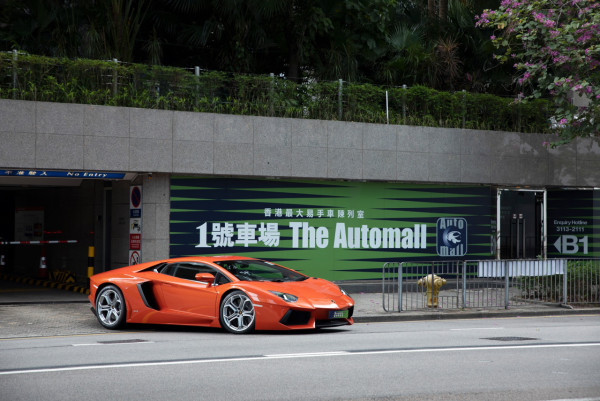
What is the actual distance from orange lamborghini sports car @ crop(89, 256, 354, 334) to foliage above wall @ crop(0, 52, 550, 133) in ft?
17.7

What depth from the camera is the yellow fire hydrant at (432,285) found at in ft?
56.3

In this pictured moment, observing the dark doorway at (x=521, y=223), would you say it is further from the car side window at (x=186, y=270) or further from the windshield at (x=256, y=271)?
the car side window at (x=186, y=270)

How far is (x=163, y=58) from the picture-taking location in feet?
82.1

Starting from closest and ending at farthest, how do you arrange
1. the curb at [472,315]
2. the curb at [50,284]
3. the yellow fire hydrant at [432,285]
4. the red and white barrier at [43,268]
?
1. the curb at [472,315]
2. the yellow fire hydrant at [432,285]
3. the curb at [50,284]
4. the red and white barrier at [43,268]

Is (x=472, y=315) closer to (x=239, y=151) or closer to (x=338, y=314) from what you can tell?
(x=338, y=314)

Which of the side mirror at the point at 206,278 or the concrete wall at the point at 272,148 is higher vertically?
the concrete wall at the point at 272,148

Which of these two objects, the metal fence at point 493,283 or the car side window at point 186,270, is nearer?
the car side window at point 186,270

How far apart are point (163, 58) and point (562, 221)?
12.4 m

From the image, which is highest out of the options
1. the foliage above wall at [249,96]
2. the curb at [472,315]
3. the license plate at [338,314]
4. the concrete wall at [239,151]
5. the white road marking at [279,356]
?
the foliage above wall at [249,96]

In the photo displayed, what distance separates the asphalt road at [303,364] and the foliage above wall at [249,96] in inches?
233

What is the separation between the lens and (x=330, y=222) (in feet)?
69.4

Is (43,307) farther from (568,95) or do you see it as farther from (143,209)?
(568,95)

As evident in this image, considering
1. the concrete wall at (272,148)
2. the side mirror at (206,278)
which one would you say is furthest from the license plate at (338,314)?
the concrete wall at (272,148)

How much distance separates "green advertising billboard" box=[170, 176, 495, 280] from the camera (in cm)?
1958
